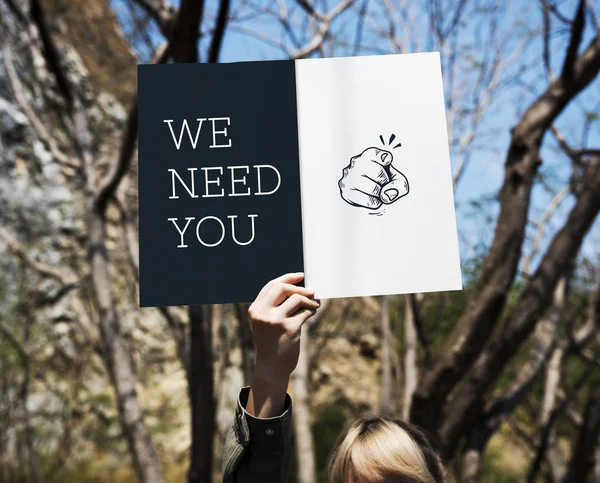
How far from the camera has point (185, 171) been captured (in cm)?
151

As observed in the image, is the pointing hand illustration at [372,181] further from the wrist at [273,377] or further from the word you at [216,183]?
the wrist at [273,377]

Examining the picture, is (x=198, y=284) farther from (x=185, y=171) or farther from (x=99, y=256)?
(x=99, y=256)

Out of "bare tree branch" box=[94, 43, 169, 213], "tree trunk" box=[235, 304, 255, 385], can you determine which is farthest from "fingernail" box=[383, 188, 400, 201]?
"tree trunk" box=[235, 304, 255, 385]

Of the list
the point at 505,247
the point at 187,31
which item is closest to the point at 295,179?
the point at 187,31

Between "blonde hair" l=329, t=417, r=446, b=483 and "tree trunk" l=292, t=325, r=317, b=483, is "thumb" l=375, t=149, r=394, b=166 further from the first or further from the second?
"tree trunk" l=292, t=325, r=317, b=483

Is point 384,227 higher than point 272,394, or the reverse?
point 384,227

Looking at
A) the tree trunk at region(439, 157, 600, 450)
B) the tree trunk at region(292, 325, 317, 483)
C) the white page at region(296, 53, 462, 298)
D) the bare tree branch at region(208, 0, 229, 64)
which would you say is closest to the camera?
the white page at region(296, 53, 462, 298)

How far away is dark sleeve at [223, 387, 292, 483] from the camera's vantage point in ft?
4.10

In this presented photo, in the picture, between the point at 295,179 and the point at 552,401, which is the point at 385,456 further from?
the point at 552,401

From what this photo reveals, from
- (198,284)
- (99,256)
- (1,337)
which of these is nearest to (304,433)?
(99,256)

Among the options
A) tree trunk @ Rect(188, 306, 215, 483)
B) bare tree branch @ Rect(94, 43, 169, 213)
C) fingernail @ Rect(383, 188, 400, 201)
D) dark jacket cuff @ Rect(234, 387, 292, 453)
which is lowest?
tree trunk @ Rect(188, 306, 215, 483)

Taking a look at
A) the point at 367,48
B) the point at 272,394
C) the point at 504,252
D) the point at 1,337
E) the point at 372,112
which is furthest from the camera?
the point at 1,337

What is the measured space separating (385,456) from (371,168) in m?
0.66

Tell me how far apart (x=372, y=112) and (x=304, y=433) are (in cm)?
318
